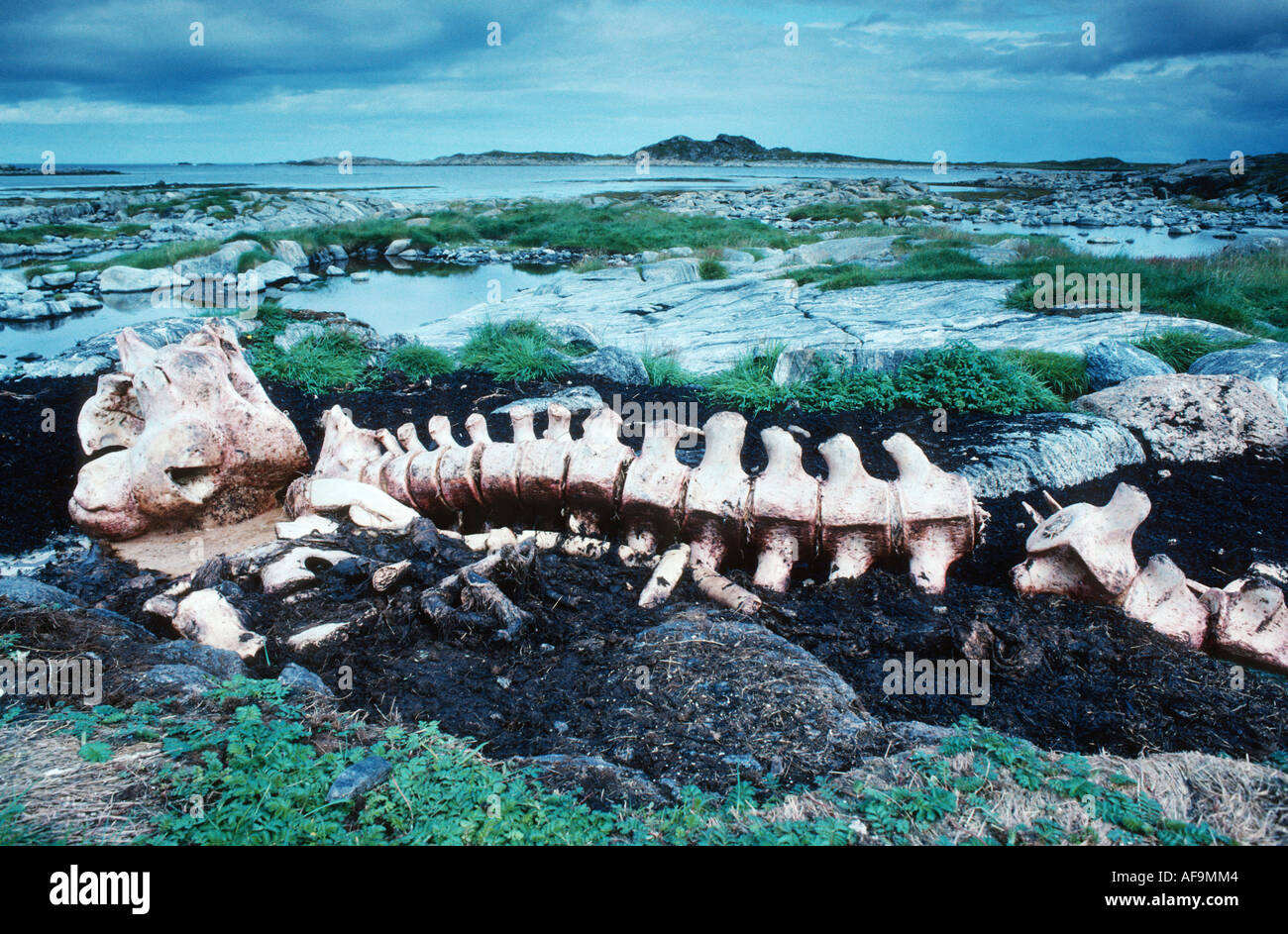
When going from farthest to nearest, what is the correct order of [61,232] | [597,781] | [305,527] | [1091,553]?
[61,232], [305,527], [1091,553], [597,781]

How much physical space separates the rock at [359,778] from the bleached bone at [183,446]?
3.46 metres

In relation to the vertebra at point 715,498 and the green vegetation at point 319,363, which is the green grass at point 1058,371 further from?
the green vegetation at point 319,363

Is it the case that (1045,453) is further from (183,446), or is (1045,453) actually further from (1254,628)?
(183,446)

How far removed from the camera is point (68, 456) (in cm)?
616

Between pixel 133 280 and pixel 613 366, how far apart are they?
1645 centimetres

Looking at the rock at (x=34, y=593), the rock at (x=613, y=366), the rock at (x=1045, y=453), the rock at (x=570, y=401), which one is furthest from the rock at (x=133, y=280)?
the rock at (x=1045, y=453)

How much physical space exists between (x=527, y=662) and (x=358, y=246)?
29.4 m

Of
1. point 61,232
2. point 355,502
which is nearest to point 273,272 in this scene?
point 61,232

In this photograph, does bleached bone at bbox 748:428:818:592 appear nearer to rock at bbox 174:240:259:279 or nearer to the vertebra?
the vertebra

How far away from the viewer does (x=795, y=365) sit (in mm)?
7586

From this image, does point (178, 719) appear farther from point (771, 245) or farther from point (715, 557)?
point (771, 245)

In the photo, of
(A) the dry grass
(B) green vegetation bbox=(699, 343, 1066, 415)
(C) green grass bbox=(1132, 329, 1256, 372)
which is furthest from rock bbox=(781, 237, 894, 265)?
(A) the dry grass

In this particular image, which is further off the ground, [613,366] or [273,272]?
[273,272]
